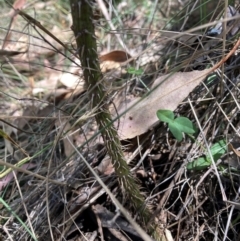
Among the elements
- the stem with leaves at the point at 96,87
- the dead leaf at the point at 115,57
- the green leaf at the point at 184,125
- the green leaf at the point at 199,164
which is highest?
the stem with leaves at the point at 96,87

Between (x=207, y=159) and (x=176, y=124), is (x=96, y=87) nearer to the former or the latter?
(x=176, y=124)

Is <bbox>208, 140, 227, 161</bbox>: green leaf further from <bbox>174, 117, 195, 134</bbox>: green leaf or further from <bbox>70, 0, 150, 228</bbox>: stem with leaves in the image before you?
<bbox>70, 0, 150, 228</bbox>: stem with leaves

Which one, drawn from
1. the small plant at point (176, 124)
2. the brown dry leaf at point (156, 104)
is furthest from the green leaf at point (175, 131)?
the brown dry leaf at point (156, 104)

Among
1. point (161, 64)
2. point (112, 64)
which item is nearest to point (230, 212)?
point (161, 64)

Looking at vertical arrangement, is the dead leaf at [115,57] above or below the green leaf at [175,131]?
below

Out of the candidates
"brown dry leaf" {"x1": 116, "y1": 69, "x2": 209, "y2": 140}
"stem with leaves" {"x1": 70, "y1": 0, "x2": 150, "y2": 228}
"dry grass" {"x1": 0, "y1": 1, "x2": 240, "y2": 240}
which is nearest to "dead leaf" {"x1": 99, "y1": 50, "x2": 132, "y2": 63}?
"dry grass" {"x1": 0, "y1": 1, "x2": 240, "y2": 240}

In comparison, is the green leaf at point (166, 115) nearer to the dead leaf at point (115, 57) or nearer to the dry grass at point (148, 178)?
the dry grass at point (148, 178)
